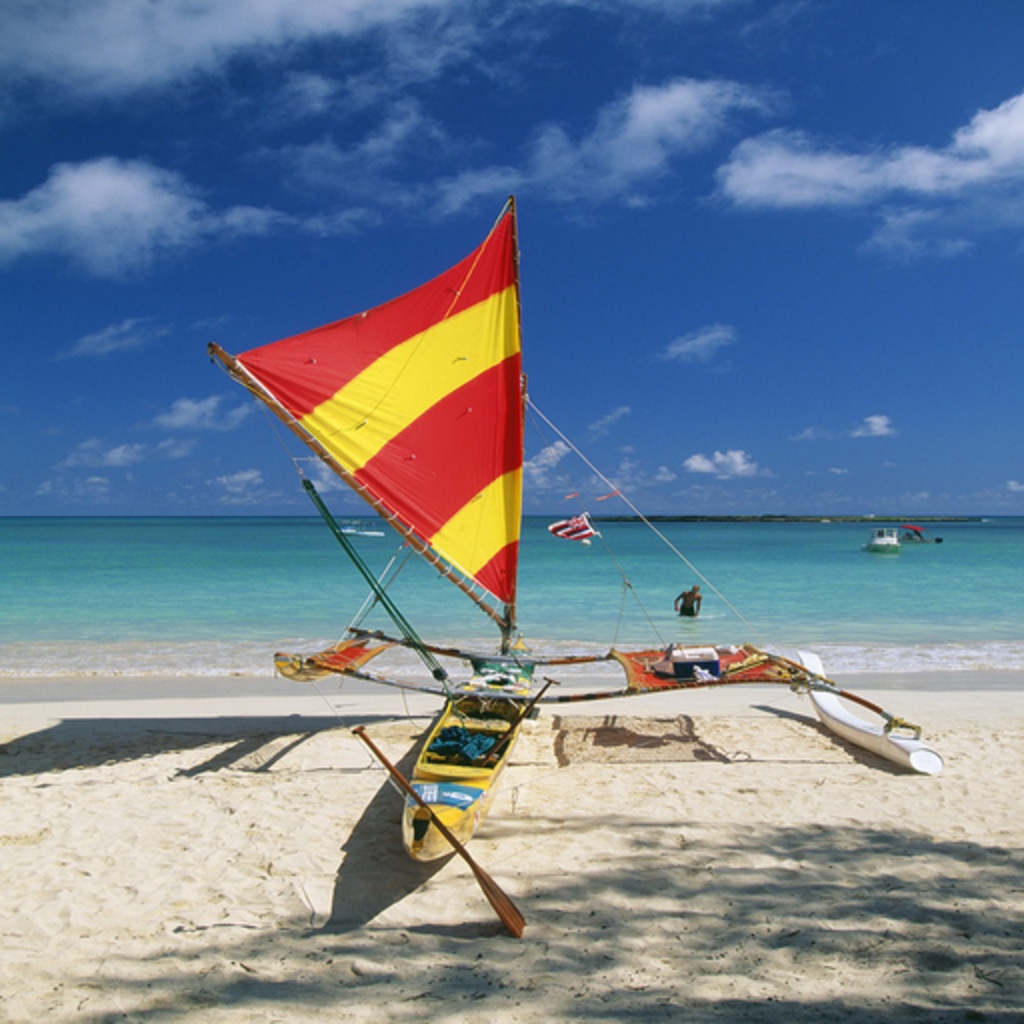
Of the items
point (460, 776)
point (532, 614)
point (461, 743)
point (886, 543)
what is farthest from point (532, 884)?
point (886, 543)

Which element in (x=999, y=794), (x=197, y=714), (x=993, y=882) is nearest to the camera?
(x=993, y=882)

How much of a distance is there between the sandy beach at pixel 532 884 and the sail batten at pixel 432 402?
2801mm

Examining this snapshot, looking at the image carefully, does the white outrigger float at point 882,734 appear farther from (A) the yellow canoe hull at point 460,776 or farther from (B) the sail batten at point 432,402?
(B) the sail batten at point 432,402

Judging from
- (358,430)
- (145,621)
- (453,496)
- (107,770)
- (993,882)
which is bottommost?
(993,882)

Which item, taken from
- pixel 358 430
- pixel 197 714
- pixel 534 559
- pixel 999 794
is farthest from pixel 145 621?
pixel 534 559

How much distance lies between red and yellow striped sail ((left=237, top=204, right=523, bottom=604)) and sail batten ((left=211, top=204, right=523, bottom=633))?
0.01 m

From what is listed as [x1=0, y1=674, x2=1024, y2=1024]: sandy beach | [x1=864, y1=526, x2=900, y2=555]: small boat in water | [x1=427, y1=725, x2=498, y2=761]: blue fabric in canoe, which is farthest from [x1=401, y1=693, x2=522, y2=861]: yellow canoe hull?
[x1=864, y1=526, x2=900, y2=555]: small boat in water

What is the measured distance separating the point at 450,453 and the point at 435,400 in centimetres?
67

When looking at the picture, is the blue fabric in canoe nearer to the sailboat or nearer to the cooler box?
the sailboat

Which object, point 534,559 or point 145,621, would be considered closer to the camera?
point 145,621

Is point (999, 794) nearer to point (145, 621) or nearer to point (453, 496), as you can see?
point (453, 496)

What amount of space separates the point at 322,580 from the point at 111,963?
3539 cm

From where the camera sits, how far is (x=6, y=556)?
5838 centimetres

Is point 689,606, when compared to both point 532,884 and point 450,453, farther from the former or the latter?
point 532,884
